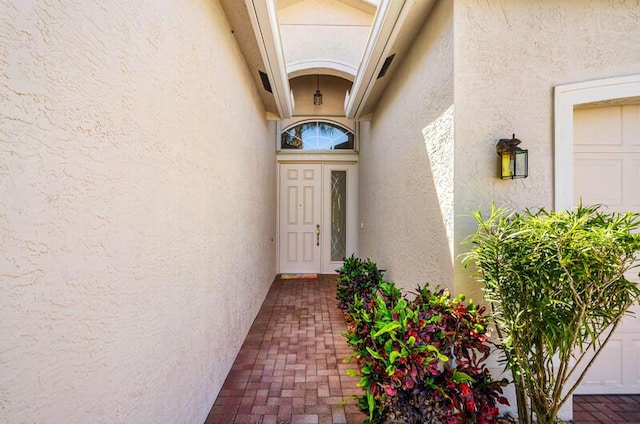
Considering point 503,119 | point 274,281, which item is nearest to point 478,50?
point 503,119

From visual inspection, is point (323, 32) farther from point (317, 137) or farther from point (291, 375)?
point (291, 375)

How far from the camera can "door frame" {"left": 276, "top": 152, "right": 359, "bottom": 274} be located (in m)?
7.13

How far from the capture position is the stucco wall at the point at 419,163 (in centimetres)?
237

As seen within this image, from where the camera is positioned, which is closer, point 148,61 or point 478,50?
point 148,61

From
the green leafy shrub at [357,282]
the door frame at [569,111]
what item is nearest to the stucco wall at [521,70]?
the door frame at [569,111]

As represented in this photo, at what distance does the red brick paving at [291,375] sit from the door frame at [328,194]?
250 centimetres

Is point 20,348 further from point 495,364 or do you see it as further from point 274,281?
point 274,281

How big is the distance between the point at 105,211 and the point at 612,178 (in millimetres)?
3551

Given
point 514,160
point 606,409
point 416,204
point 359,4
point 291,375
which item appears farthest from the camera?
point 359,4

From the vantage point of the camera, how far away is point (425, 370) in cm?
169

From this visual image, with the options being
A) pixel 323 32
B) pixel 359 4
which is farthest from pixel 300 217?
pixel 359 4

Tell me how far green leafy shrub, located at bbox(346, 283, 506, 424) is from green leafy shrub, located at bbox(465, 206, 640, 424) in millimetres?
214

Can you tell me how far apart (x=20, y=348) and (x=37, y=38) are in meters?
0.86

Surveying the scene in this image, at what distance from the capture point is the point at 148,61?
139 centimetres
